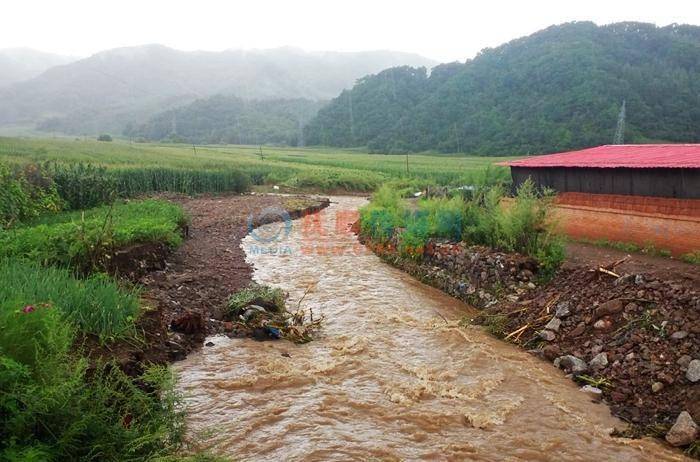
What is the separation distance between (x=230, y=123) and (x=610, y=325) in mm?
102579

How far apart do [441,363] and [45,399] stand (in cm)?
602

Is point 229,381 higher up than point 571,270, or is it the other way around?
point 571,270

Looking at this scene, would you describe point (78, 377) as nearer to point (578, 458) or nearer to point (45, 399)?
point (45, 399)

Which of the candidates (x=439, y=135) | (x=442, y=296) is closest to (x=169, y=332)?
(x=442, y=296)

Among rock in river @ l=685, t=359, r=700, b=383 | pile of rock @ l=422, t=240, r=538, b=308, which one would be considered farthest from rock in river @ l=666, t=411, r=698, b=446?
pile of rock @ l=422, t=240, r=538, b=308

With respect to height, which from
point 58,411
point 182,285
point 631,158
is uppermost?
point 631,158

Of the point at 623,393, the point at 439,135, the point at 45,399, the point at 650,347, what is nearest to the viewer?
the point at 45,399

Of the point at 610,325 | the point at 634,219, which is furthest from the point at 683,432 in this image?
the point at 634,219

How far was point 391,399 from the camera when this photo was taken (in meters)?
7.02

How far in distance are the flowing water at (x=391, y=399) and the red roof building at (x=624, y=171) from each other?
565 cm

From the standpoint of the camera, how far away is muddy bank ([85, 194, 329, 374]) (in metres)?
7.00

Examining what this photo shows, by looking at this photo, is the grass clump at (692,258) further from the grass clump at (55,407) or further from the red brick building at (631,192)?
the grass clump at (55,407)

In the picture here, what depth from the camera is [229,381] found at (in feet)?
23.9

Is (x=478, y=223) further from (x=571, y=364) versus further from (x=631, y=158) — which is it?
(x=571, y=364)
